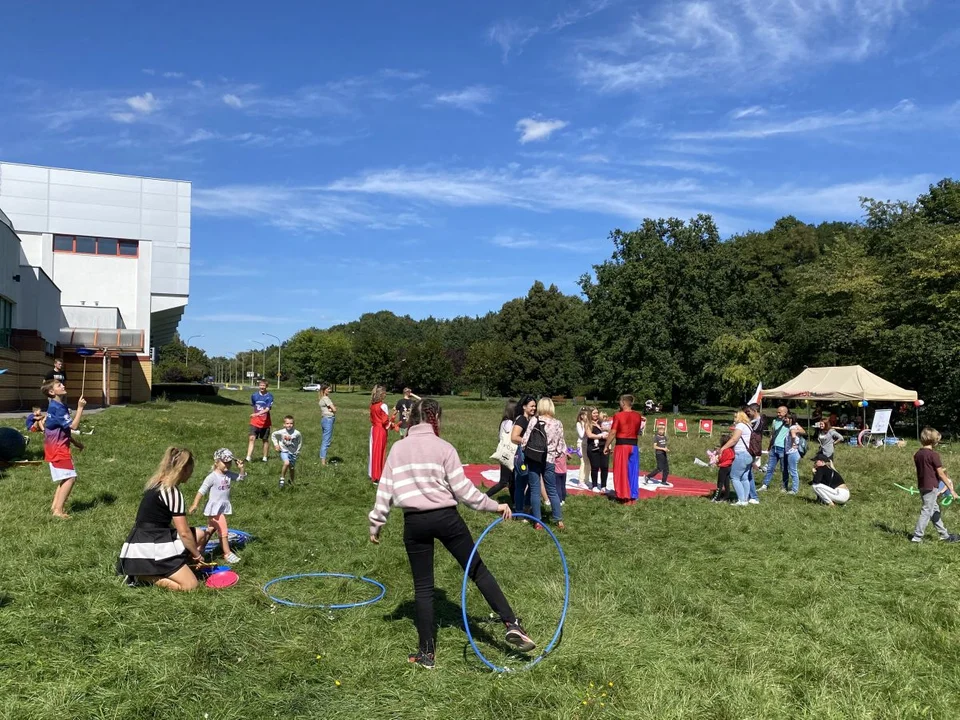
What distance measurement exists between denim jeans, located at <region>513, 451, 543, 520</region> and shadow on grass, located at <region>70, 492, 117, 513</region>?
621 cm

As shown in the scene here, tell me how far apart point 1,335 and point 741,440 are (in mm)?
27746

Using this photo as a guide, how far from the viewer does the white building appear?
4044 centimetres

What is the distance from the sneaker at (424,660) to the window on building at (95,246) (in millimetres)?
42729

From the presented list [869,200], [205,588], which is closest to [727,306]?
[869,200]

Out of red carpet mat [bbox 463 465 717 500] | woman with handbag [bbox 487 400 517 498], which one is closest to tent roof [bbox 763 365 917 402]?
red carpet mat [bbox 463 465 717 500]

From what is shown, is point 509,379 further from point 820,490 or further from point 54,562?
point 54,562

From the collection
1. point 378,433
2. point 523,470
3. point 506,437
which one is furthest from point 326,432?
point 523,470

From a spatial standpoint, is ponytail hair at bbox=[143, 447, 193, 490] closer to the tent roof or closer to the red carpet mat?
the red carpet mat

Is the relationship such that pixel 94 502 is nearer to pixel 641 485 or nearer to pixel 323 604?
pixel 323 604

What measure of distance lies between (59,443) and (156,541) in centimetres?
419

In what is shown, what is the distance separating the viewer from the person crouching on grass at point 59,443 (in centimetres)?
972

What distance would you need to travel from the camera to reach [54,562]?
24.0ft

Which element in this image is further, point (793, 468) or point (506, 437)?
point (793, 468)

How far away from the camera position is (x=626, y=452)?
40.0 feet
